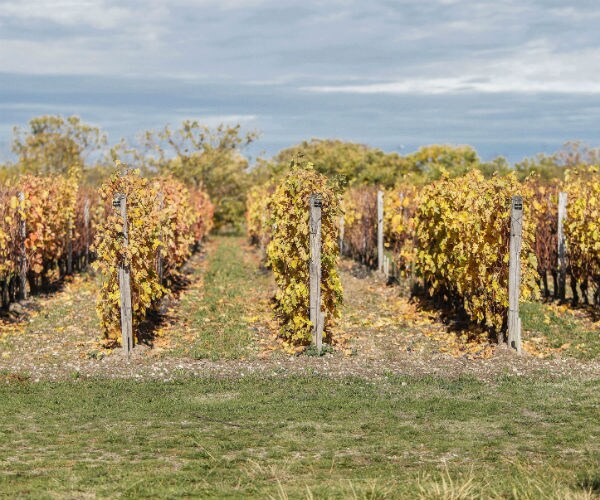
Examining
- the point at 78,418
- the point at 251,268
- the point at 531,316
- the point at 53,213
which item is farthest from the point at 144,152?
the point at 78,418

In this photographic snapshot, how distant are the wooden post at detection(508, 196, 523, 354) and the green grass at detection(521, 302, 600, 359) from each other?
2.44 ft

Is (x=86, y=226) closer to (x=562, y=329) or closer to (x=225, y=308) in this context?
(x=225, y=308)

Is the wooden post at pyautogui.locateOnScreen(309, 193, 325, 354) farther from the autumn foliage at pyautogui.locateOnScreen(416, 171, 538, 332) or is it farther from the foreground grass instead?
the autumn foliage at pyautogui.locateOnScreen(416, 171, 538, 332)

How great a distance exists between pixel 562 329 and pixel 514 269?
1866 mm

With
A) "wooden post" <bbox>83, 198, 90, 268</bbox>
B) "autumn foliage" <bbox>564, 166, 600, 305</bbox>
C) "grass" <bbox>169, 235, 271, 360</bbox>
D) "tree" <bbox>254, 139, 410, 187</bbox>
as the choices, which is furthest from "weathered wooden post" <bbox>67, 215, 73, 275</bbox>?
"tree" <bbox>254, 139, 410, 187</bbox>

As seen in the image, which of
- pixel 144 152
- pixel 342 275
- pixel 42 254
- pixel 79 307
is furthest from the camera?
pixel 144 152

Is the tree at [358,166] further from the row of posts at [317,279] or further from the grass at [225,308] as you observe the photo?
the row of posts at [317,279]

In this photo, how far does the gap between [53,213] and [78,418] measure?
10.3 metres

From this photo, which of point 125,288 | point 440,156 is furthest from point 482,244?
point 440,156

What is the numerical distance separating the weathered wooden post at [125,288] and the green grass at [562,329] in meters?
5.82

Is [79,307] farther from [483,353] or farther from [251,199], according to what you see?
[251,199]

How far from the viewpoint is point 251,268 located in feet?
70.6

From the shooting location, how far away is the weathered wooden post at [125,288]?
11.3m

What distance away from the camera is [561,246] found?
14836 mm
